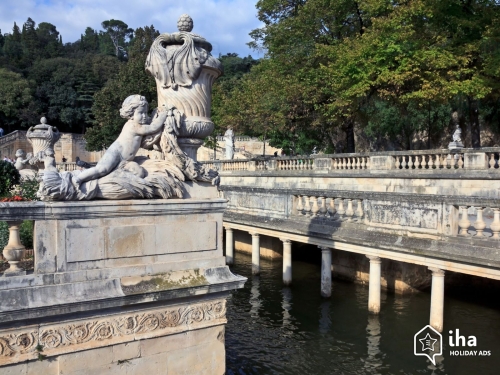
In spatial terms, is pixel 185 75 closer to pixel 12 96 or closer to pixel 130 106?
pixel 130 106

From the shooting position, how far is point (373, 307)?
A: 11.4m

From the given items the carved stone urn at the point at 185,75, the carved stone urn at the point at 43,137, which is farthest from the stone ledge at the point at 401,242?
the carved stone urn at the point at 43,137

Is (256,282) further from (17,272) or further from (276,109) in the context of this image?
(276,109)

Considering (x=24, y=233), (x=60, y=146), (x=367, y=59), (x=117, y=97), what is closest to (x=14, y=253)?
(x=24, y=233)

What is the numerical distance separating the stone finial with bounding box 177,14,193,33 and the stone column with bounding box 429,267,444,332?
21.0ft

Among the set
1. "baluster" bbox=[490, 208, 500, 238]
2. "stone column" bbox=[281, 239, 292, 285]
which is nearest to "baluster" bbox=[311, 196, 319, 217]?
"stone column" bbox=[281, 239, 292, 285]

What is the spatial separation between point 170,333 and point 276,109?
2159cm

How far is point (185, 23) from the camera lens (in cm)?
701

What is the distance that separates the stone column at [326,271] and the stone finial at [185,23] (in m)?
7.01

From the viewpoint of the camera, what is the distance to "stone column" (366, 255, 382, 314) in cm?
1092

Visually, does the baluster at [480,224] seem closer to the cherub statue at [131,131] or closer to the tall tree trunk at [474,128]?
the cherub statue at [131,131]

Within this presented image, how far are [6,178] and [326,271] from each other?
32.7 feet

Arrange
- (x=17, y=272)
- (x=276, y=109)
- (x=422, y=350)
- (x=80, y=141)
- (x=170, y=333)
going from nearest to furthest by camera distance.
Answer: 1. (x=17, y=272)
2. (x=170, y=333)
3. (x=422, y=350)
4. (x=276, y=109)
5. (x=80, y=141)

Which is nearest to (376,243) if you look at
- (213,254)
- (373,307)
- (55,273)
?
(373,307)
